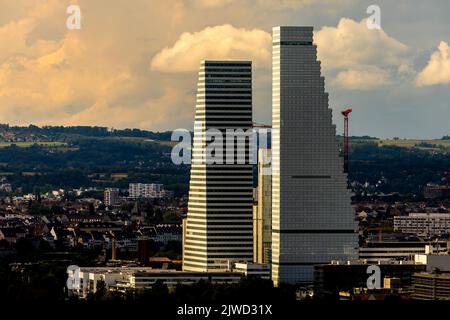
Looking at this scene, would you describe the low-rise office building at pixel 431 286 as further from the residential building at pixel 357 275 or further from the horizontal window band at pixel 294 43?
the horizontal window band at pixel 294 43

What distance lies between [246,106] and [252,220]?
17.9 feet

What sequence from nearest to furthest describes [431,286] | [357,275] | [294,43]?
[431,286] < [357,275] < [294,43]

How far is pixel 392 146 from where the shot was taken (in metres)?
187

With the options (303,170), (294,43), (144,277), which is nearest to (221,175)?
(303,170)

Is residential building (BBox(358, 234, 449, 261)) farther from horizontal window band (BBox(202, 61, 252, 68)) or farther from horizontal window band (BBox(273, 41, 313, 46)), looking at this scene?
horizontal window band (BBox(202, 61, 252, 68))

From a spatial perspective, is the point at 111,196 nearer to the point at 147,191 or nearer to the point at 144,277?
the point at 147,191

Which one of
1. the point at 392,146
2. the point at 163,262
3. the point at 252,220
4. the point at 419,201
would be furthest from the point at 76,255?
the point at 392,146

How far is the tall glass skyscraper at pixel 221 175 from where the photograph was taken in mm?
93500

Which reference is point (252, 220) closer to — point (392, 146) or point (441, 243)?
point (441, 243)

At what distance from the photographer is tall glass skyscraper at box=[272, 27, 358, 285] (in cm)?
9375

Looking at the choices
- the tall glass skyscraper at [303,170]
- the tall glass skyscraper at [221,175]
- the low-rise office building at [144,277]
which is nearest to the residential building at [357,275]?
the low-rise office building at [144,277]

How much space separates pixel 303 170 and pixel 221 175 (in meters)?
4.33

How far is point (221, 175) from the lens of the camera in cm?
9469

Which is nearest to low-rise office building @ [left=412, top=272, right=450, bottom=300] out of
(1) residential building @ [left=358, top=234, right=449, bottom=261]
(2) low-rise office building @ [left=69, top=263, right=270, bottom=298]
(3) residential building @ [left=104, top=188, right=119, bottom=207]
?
(2) low-rise office building @ [left=69, top=263, right=270, bottom=298]
